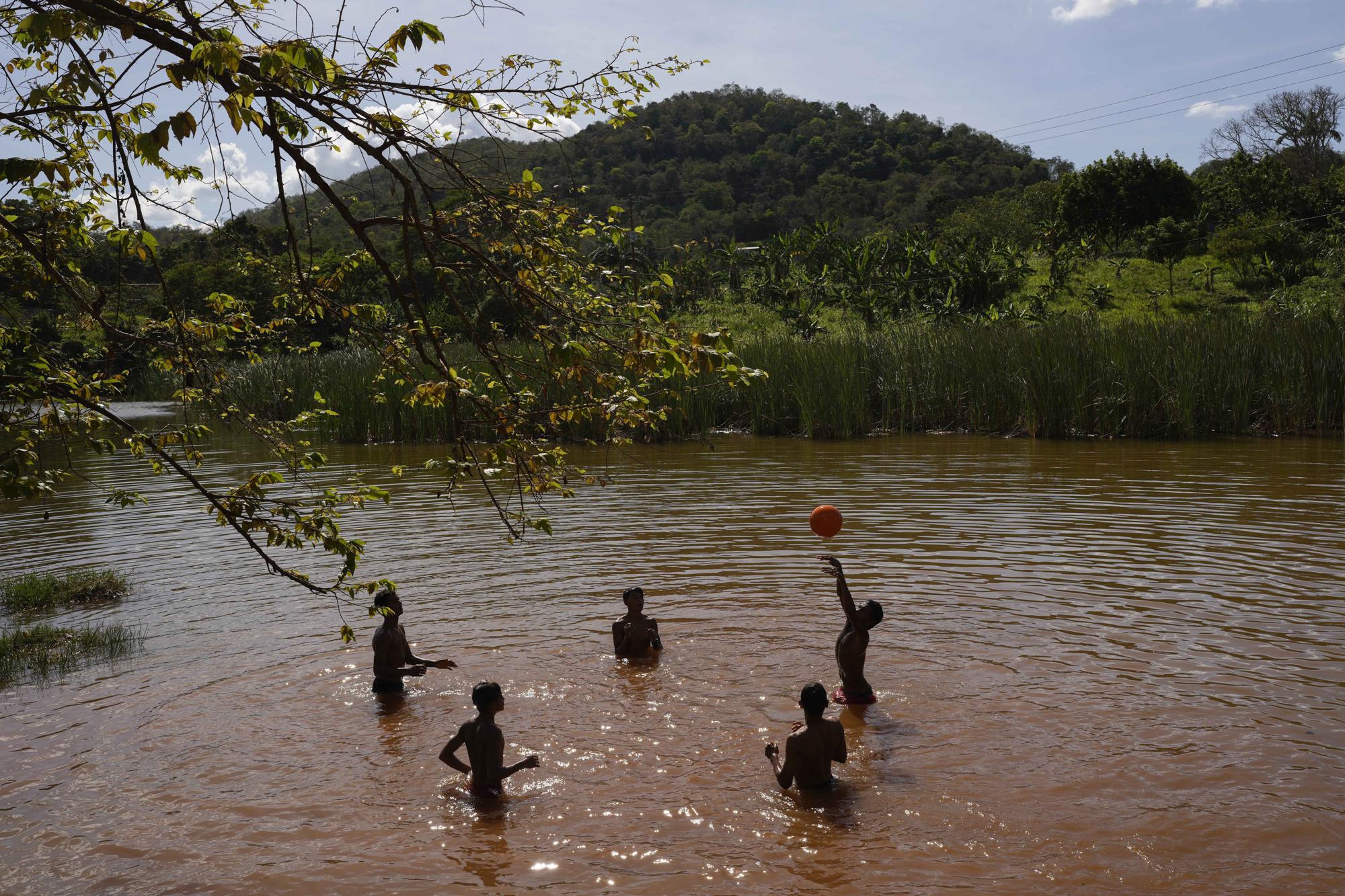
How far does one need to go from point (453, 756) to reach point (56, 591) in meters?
6.75

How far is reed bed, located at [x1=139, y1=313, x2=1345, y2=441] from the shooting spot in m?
21.8

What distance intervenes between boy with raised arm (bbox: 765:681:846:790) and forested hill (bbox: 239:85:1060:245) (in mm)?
70524

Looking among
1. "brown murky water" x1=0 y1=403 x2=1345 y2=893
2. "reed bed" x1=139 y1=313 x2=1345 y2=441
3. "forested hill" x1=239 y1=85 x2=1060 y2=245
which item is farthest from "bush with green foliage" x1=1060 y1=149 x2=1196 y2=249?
"brown murky water" x1=0 y1=403 x2=1345 y2=893

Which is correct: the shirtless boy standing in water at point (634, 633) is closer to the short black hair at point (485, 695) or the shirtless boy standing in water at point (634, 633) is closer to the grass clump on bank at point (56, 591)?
the short black hair at point (485, 695)

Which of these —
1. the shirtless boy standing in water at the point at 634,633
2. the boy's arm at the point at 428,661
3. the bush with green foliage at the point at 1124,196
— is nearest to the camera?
the boy's arm at the point at 428,661

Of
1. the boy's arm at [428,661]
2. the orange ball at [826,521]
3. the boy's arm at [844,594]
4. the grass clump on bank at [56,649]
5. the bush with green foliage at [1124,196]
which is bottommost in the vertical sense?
the boy's arm at [428,661]

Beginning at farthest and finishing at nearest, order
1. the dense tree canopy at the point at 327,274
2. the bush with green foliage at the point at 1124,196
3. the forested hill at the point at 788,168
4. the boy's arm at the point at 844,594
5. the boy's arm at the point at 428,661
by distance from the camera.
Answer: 1. the forested hill at the point at 788,168
2. the bush with green foliage at the point at 1124,196
3. the boy's arm at the point at 428,661
4. the boy's arm at the point at 844,594
5. the dense tree canopy at the point at 327,274

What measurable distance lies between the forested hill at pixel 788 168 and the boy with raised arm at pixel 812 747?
70.5m

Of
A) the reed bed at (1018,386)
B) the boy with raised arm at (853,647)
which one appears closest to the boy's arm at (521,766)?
the boy with raised arm at (853,647)

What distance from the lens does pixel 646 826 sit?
5.41 m

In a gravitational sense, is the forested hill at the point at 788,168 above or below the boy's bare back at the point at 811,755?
above

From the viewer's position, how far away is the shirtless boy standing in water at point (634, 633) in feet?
26.2

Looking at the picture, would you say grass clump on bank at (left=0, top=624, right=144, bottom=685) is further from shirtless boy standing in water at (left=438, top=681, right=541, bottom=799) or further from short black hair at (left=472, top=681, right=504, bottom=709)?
short black hair at (left=472, top=681, right=504, bottom=709)

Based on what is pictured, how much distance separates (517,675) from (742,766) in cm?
240
